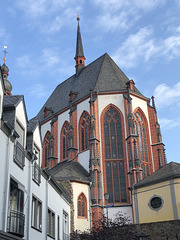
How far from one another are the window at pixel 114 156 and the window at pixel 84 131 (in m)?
2.37

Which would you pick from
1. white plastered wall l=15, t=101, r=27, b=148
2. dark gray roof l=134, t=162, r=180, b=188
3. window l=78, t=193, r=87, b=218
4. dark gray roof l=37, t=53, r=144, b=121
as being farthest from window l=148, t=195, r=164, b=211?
white plastered wall l=15, t=101, r=27, b=148

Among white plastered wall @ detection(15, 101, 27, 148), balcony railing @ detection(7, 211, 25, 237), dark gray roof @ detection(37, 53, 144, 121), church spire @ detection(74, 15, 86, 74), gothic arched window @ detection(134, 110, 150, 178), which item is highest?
church spire @ detection(74, 15, 86, 74)

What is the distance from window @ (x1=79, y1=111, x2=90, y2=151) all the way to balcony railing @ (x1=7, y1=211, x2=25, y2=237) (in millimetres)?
26015

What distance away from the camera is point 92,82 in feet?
142

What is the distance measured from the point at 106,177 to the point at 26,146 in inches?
832

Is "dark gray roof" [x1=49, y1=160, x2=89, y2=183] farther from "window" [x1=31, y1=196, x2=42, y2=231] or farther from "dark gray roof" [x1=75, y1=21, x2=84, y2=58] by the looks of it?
"dark gray roof" [x1=75, y1=21, x2=84, y2=58]

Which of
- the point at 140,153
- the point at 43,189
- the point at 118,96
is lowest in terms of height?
the point at 43,189

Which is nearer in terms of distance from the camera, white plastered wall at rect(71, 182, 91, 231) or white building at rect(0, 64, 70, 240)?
white building at rect(0, 64, 70, 240)

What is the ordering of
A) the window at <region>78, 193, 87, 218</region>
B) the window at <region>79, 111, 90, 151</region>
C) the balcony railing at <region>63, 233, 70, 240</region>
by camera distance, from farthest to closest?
the window at <region>79, 111, 90, 151</region> < the window at <region>78, 193, 87, 218</region> < the balcony railing at <region>63, 233, 70, 240</region>

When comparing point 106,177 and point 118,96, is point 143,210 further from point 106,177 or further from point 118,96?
point 118,96

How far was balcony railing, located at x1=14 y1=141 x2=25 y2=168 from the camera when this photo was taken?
1327cm

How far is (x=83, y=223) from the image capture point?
106 feet

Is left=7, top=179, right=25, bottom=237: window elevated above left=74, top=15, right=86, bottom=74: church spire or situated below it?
below

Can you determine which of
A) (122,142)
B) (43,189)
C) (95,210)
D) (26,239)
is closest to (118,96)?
(122,142)
